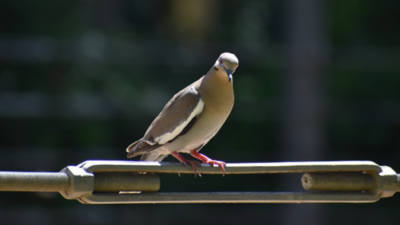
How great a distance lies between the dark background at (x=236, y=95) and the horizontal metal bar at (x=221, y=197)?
16.6 feet

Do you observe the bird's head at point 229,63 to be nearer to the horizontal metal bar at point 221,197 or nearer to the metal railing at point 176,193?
the metal railing at point 176,193

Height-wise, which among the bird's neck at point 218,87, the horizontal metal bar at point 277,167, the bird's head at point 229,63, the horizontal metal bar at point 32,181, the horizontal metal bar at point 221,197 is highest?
the bird's head at point 229,63

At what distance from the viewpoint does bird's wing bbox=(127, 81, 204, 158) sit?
3102mm

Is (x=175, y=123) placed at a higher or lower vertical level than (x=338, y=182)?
higher

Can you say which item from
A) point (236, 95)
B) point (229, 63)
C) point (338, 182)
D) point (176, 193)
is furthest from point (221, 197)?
point (236, 95)

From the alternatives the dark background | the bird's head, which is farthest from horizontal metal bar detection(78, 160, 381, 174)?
the dark background

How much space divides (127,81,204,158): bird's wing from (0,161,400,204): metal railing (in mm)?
1014

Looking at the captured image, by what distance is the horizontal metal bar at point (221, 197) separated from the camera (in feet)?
5.80

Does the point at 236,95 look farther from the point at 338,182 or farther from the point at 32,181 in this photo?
the point at 32,181

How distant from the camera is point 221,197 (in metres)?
1.91

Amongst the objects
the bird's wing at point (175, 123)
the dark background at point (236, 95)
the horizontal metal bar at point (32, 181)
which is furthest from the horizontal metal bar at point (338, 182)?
the dark background at point (236, 95)

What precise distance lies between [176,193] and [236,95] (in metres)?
5.35

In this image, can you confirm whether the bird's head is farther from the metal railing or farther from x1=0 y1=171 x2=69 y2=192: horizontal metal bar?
x1=0 y1=171 x2=69 y2=192: horizontal metal bar

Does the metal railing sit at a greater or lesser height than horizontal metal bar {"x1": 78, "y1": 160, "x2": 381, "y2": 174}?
lesser
